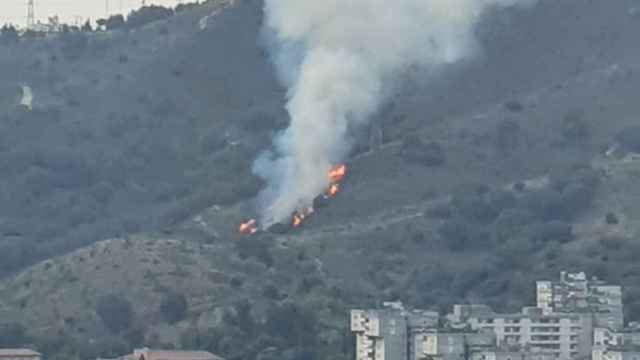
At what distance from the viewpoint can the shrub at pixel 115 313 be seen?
184 metres

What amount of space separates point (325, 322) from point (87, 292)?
11.8 m

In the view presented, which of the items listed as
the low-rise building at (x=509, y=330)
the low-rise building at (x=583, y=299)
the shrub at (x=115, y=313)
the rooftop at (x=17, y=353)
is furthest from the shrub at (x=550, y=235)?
the rooftop at (x=17, y=353)

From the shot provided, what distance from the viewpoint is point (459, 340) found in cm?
16638

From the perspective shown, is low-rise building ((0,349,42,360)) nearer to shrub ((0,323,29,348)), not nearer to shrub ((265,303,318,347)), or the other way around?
shrub ((0,323,29,348))

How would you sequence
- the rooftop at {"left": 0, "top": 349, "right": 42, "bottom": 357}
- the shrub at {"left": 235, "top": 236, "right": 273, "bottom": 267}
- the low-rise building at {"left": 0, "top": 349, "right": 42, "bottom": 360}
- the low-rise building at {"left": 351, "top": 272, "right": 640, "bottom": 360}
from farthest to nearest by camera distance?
the shrub at {"left": 235, "top": 236, "right": 273, "bottom": 267} < the rooftop at {"left": 0, "top": 349, "right": 42, "bottom": 357} < the low-rise building at {"left": 0, "top": 349, "right": 42, "bottom": 360} < the low-rise building at {"left": 351, "top": 272, "right": 640, "bottom": 360}

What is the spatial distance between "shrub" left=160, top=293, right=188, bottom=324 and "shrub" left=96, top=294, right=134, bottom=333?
1.57m

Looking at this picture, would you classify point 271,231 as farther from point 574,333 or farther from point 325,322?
point 574,333

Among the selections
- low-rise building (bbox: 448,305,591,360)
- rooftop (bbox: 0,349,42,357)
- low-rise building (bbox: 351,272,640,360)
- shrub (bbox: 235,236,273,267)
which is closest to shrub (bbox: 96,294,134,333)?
rooftop (bbox: 0,349,42,357)

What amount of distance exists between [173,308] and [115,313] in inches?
100

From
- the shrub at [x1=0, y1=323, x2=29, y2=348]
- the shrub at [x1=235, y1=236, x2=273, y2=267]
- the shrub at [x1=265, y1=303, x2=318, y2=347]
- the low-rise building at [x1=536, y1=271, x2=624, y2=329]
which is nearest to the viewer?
the low-rise building at [x1=536, y1=271, x2=624, y2=329]

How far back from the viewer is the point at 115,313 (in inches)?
7254

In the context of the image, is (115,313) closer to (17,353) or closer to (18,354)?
(17,353)

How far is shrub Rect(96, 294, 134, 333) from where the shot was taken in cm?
18412

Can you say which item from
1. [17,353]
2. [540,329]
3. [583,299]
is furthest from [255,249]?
[540,329]
